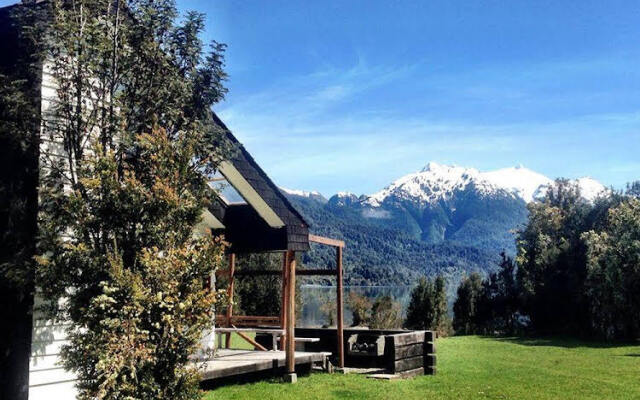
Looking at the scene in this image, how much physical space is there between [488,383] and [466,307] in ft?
87.5

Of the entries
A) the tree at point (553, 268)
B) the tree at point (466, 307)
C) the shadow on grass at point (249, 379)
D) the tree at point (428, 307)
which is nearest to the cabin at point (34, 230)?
the shadow on grass at point (249, 379)

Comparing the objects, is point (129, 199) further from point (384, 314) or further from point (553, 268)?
point (553, 268)

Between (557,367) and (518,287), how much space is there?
23713mm

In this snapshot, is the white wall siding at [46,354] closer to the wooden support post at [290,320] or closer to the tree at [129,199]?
the tree at [129,199]

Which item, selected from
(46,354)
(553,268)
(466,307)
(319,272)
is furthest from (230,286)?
(553,268)

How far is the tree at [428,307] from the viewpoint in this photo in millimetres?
34062

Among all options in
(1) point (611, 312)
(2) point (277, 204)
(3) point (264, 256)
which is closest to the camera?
(2) point (277, 204)

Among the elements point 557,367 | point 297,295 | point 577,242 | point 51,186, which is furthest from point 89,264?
point 577,242

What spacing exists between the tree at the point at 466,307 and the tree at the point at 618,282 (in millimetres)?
8157

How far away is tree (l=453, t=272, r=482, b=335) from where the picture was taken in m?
39.1

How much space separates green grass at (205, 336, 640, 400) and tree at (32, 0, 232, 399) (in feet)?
15.7

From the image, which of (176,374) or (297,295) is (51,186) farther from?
(297,295)

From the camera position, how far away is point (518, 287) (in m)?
40.1

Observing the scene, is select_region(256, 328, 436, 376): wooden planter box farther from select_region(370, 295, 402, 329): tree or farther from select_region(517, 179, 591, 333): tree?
select_region(517, 179, 591, 333): tree
